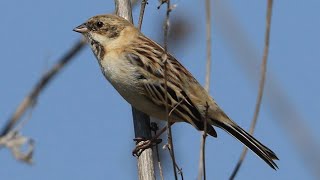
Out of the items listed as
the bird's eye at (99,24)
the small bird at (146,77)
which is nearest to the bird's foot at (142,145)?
the small bird at (146,77)

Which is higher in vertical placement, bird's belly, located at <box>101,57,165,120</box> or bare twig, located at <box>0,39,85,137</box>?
bare twig, located at <box>0,39,85,137</box>

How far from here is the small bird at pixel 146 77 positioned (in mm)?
3645

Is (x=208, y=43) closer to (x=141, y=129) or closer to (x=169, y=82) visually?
(x=141, y=129)

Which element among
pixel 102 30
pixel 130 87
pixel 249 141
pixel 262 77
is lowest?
pixel 249 141

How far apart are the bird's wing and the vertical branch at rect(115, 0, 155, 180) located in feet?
0.53

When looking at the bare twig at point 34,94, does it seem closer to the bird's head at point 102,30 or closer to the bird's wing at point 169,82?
the bird's wing at point 169,82

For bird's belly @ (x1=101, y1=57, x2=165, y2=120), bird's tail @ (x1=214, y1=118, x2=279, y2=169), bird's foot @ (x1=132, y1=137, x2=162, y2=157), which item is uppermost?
bird's belly @ (x1=101, y1=57, x2=165, y2=120)

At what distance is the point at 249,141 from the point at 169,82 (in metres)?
0.66

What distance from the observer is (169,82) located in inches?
145

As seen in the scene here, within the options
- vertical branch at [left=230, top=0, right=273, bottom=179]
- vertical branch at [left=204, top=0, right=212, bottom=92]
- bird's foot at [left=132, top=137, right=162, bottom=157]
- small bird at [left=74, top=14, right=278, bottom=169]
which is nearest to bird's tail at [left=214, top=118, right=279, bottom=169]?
small bird at [left=74, top=14, right=278, bottom=169]

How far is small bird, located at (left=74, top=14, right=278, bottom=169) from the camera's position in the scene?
3645 mm

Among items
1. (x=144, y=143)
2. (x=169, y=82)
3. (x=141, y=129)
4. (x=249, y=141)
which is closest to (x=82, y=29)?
(x=169, y=82)

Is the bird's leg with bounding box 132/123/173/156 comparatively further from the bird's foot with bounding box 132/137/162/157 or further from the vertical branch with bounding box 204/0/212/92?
the vertical branch with bounding box 204/0/212/92

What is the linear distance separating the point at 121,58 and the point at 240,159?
241 centimetres
